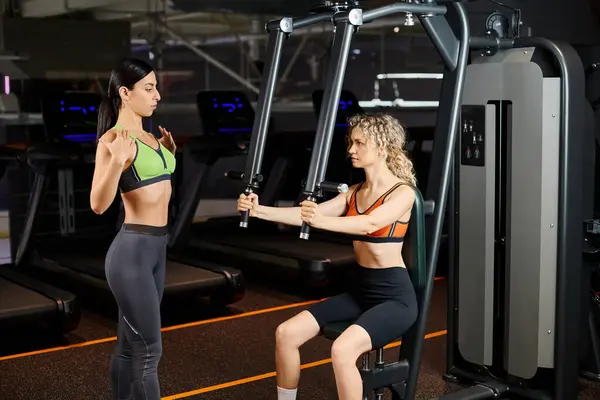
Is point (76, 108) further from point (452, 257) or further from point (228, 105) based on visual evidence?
point (452, 257)

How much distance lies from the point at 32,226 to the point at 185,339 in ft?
6.00

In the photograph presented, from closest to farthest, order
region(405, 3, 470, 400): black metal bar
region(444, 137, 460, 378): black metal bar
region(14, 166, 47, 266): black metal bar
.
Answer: region(405, 3, 470, 400): black metal bar → region(444, 137, 460, 378): black metal bar → region(14, 166, 47, 266): black metal bar

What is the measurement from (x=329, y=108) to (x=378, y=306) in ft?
2.57

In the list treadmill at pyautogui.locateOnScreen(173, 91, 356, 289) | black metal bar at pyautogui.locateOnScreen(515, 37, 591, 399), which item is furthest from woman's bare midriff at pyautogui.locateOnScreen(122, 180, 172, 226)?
treadmill at pyautogui.locateOnScreen(173, 91, 356, 289)

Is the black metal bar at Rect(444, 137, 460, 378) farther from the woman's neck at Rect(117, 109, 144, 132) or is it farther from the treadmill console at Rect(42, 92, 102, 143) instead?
the treadmill console at Rect(42, 92, 102, 143)

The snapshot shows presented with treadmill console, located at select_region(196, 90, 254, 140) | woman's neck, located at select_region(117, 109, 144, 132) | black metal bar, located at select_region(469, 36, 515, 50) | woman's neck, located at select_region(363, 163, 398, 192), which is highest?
black metal bar, located at select_region(469, 36, 515, 50)

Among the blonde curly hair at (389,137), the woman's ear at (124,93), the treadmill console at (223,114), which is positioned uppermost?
the treadmill console at (223,114)

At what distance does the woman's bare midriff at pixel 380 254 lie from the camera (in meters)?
3.18

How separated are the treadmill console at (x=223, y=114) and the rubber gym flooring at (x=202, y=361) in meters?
1.65

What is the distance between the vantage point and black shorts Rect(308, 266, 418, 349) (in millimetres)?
3125

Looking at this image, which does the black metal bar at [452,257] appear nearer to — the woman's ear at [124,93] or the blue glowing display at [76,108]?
the woman's ear at [124,93]

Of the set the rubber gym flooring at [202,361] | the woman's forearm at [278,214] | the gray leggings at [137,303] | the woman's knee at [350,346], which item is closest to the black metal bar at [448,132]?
the woman's knee at [350,346]

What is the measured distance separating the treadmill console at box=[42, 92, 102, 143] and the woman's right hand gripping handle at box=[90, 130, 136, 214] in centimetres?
331

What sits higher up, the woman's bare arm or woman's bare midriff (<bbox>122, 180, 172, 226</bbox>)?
the woman's bare arm
